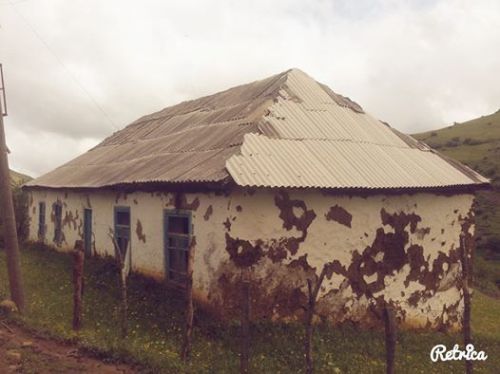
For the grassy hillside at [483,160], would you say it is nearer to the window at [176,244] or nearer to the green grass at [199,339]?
the green grass at [199,339]

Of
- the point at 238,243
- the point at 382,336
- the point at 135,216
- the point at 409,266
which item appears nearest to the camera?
the point at 238,243

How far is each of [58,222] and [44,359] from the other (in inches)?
444

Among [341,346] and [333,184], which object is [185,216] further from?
[341,346]

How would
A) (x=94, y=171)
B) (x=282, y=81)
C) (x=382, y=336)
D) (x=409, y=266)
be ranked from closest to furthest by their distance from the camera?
1. (x=382, y=336)
2. (x=409, y=266)
3. (x=282, y=81)
4. (x=94, y=171)

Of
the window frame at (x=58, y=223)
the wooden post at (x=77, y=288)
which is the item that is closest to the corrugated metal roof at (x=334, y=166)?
the wooden post at (x=77, y=288)

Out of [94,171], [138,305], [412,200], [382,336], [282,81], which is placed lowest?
[382,336]

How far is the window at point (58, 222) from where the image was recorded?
17.8m

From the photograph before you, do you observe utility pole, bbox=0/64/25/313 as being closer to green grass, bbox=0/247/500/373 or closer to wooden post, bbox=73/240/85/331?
green grass, bbox=0/247/500/373

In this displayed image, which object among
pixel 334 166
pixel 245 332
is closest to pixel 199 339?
pixel 245 332

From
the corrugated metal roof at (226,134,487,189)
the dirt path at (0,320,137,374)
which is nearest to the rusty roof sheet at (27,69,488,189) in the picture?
the corrugated metal roof at (226,134,487,189)

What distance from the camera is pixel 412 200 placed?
11742mm

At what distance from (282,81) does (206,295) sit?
273 inches

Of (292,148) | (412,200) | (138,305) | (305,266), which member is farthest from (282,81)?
(138,305)

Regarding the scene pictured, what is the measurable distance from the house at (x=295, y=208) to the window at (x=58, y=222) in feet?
10.1
